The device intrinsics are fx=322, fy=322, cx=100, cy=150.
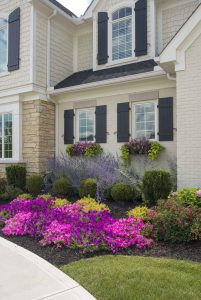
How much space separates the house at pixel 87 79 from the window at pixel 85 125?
0.03 meters

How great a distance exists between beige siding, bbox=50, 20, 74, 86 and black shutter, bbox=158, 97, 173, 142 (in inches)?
171

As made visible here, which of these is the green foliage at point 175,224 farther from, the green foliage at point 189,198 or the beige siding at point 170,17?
the beige siding at point 170,17

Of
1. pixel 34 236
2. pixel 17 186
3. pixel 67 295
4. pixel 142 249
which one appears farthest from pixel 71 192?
pixel 67 295

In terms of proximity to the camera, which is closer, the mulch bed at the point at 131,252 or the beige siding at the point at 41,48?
the mulch bed at the point at 131,252

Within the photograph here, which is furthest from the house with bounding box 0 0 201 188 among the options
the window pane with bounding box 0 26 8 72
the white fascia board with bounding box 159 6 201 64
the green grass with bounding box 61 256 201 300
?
the green grass with bounding box 61 256 201 300

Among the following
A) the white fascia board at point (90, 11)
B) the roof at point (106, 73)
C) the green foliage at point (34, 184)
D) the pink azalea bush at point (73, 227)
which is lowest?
the pink azalea bush at point (73, 227)

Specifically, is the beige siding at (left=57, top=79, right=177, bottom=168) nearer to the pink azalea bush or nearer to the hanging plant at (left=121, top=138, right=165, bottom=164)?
the hanging plant at (left=121, top=138, right=165, bottom=164)

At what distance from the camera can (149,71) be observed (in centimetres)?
923

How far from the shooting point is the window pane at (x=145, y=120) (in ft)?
31.5

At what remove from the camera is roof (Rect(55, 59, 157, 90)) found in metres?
9.92

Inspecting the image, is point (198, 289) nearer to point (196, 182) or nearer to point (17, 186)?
point (196, 182)

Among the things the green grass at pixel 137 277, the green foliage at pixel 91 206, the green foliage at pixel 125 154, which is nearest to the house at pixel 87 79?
the green foliage at pixel 125 154

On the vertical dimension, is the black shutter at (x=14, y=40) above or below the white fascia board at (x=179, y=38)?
above

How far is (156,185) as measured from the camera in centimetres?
728
